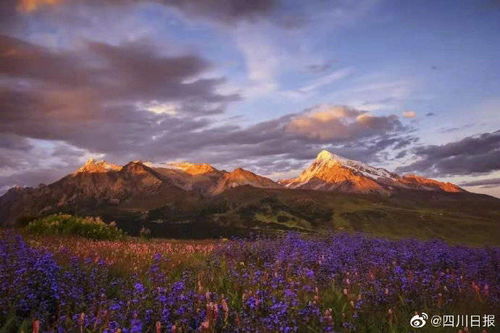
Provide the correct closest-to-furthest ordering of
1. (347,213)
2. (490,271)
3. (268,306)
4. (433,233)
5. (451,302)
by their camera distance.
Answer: (268,306), (451,302), (490,271), (433,233), (347,213)

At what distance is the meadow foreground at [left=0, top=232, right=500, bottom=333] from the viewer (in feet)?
17.4

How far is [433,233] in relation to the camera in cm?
11781

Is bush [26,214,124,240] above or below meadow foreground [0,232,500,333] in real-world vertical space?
above

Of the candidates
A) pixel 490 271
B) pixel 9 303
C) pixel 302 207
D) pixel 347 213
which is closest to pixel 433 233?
pixel 347 213

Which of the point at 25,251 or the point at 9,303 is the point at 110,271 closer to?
the point at 25,251

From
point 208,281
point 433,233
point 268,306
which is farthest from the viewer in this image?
point 433,233

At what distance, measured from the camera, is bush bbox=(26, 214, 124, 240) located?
20.0 meters

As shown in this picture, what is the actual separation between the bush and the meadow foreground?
899cm

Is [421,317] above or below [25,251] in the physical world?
below

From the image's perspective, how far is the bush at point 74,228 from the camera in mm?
19953

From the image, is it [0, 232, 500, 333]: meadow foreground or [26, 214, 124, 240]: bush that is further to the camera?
[26, 214, 124, 240]: bush

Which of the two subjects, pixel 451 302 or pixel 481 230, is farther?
pixel 481 230

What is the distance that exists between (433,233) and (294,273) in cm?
11966

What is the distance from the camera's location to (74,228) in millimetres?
20406
